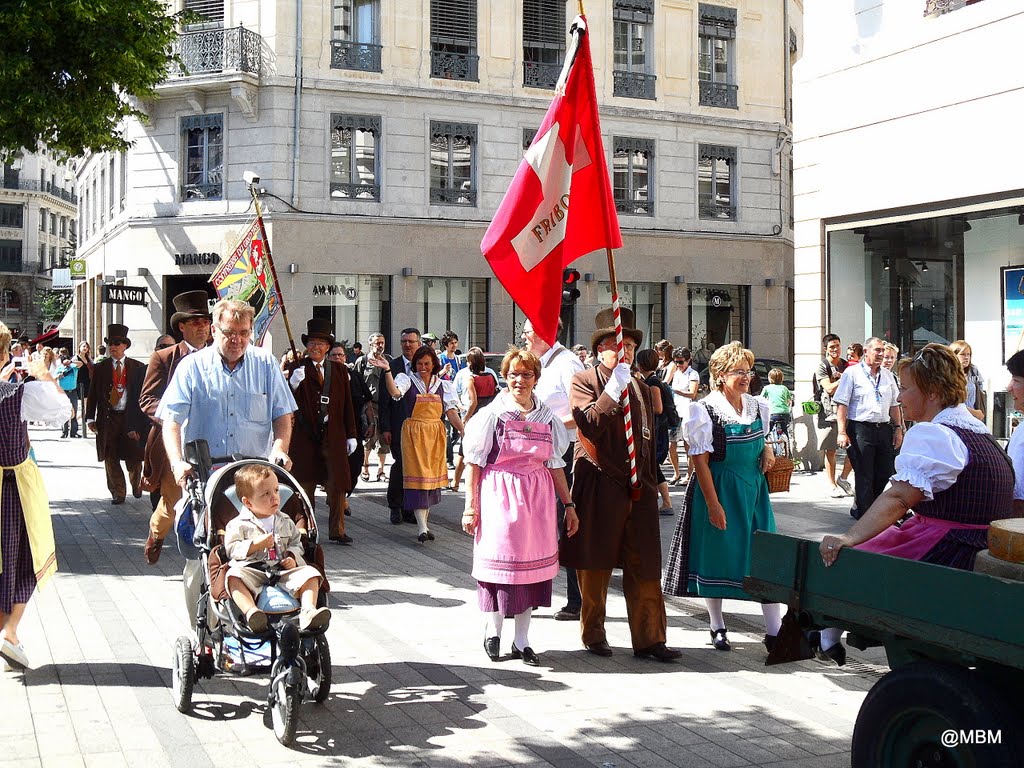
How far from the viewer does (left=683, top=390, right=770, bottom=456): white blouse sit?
697 cm

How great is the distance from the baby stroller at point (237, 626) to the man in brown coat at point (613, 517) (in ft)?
6.04

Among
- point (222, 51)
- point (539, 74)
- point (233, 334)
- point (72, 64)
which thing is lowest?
point (233, 334)

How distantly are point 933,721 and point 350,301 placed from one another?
82.9 ft

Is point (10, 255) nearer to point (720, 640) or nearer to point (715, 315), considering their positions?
point (715, 315)

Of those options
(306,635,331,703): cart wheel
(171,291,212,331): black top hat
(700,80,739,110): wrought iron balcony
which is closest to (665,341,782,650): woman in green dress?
(306,635,331,703): cart wheel

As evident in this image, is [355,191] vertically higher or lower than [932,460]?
higher

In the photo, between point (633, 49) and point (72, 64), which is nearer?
point (72, 64)

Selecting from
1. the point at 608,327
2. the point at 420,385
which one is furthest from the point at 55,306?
the point at 608,327

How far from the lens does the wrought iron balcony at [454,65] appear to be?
28.7 m

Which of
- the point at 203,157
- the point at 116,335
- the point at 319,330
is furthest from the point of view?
the point at 203,157

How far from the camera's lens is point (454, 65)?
28828 millimetres

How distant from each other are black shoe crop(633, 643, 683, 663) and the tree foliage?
10.0 meters

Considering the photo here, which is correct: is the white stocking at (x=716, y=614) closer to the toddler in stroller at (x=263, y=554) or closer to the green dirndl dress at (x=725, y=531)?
the green dirndl dress at (x=725, y=531)

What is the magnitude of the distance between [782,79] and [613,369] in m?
28.4
